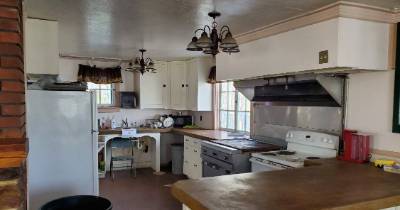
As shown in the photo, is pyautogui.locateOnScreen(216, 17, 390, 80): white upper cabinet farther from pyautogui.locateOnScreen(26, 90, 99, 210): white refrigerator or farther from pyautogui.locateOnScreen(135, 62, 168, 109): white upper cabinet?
pyautogui.locateOnScreen(135, 62, 168, 109): white upper cabinet

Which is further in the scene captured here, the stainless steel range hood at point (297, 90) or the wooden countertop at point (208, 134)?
the wooden countertop at point (208, 134)

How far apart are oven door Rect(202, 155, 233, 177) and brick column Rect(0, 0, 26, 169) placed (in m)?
2.21

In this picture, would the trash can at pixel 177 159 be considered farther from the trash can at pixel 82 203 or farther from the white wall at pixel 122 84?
the trash can at pixel 82 203

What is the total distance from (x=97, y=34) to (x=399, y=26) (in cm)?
305

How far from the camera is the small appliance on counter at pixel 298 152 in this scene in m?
2.88

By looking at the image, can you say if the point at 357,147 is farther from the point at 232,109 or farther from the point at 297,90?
the point at 232,109

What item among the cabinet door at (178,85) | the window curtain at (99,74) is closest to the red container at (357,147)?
the cabinet door at (178,85)

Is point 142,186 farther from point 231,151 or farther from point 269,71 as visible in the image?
point 269,71

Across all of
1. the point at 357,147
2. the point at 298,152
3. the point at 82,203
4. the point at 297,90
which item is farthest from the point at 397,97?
the point at 82,203

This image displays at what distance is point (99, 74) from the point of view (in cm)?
597

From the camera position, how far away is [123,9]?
2592mm

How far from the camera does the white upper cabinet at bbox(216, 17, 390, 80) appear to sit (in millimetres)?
2348

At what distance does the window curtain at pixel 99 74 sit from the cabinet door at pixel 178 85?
1.05 meters

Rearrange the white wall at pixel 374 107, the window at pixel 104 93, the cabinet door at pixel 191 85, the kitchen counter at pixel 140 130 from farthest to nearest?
the window at pixel 104 93 → the cabinet door at pixel 191 85 → the kitchen counter at pixel 140 130 → the white wall at pixel 374 107
